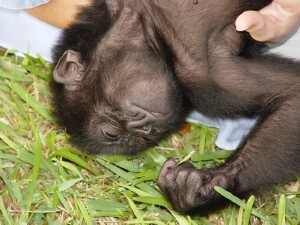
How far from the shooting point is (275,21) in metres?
3.66

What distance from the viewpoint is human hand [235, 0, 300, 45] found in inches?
138

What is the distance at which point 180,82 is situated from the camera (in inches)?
143

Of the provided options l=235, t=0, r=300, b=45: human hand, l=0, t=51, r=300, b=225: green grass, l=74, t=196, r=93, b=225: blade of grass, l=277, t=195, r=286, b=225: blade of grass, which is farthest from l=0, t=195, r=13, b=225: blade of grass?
l=235, t=0, r=300, b=45: human hand

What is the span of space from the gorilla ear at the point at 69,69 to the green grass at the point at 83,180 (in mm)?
435

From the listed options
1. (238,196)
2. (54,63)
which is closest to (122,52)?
(54,63)

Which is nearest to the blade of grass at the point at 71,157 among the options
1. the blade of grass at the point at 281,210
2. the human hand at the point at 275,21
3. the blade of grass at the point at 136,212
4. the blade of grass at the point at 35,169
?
the blade of grass at the point at 35,169

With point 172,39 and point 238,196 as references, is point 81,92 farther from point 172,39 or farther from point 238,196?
point 238,196

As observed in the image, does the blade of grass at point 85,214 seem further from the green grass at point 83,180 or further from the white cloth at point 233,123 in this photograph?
the white cloth at point 233,123

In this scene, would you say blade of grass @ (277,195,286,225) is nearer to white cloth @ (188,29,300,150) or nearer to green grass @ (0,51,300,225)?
green grass @ (0,51,300,225)

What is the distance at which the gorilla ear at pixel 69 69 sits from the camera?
3.66 metres

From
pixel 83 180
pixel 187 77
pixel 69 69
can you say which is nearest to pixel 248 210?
pixel 187 77

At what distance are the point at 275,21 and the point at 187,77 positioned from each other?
1.83 ft

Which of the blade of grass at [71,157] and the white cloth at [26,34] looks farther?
the white cloth at [26,34]

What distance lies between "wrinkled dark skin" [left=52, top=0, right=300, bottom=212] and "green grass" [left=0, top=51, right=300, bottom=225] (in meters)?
0.25
